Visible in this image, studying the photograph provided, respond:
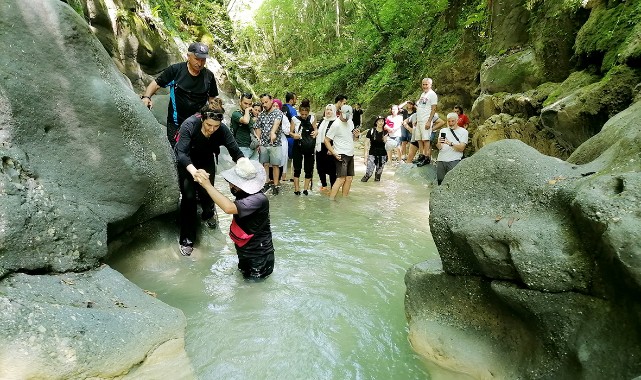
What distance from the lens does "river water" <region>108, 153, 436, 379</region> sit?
10.3 feet

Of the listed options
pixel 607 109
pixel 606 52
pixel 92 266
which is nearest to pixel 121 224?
pixel 92 266

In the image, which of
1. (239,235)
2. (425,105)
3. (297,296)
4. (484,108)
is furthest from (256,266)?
(484,108)

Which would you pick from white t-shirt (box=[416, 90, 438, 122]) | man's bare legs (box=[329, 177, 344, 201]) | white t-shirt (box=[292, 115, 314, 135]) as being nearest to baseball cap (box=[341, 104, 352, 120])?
white t-shirt (box=[292, 115, 314, 135])

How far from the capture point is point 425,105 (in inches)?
417

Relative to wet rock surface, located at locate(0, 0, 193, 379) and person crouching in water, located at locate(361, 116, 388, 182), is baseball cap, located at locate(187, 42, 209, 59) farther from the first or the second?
person crouching in water, located at locate(361, 116, 388, 182)

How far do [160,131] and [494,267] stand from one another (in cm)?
354

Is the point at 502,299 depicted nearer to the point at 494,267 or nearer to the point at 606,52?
the point at 494,267

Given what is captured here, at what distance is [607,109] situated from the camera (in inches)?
234

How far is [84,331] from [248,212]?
1.76 meters

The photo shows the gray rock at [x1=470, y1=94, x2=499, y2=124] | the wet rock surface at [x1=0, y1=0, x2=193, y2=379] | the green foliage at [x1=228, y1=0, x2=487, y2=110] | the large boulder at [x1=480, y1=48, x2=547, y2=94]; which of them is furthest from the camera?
the green foliage at [x1=228, y1=0, x2=487, y2=110]

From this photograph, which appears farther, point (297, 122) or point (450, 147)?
point (297, 122)

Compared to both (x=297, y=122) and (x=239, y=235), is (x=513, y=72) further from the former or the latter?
(x=239, y=235)

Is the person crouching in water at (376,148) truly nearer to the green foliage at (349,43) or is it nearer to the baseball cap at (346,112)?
the baseball cap at (346,112)

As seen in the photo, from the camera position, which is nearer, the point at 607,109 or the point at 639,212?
the point at 639,212
